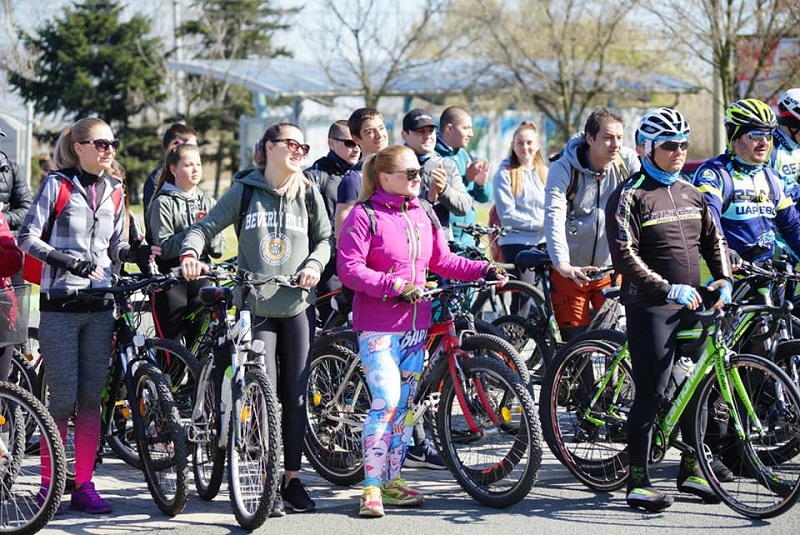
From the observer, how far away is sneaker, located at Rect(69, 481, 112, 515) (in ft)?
21.0

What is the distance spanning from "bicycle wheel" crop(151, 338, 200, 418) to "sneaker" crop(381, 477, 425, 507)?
1158 mm

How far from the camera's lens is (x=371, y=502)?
20.5ft

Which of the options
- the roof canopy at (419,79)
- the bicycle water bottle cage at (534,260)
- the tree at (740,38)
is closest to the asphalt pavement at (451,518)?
the bicycle water bottle cage at (534,260)

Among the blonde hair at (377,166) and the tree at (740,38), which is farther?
the tree at (740,38)

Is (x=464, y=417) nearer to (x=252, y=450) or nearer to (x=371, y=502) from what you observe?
(x=371, y=502)

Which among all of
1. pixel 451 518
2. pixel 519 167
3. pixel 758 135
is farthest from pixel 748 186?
pixel 519 167

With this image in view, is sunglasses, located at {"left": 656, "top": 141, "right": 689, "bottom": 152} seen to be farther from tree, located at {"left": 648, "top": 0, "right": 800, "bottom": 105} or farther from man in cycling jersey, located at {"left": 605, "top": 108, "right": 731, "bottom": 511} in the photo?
tree, located at {"left": 648, "top": 0, "right": 800, "bottom": 105}

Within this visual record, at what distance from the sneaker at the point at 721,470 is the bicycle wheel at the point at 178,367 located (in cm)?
279

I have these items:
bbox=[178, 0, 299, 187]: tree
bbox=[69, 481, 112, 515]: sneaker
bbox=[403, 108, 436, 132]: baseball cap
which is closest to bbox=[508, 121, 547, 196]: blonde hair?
bbox=[403, 108, 436, 132]: baseball cap

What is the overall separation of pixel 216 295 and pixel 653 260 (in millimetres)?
2211

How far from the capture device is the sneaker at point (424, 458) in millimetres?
7410

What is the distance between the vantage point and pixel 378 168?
20.9 feet

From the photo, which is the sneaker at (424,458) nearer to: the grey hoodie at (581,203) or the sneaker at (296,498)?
the sneaker at (296,498)

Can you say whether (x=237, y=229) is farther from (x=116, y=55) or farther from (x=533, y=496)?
(x=116, y=55)
